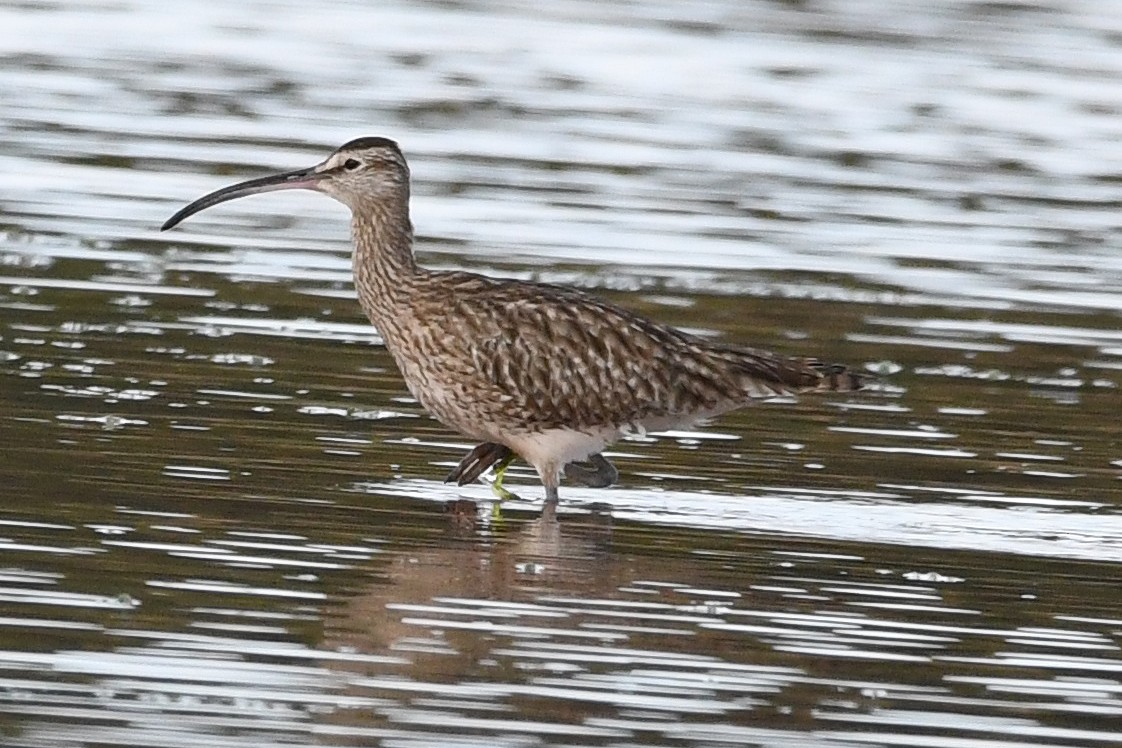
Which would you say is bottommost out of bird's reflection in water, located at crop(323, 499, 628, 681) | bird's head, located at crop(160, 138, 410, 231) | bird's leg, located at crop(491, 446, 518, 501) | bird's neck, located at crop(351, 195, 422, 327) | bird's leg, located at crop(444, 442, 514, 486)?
bird's reflection in water, located at crop(323, 499, 628, 681)

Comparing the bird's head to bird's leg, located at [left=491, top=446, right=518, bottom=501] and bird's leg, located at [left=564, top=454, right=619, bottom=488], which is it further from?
bird's leg, located at [left=564, top=454, right=619, bottom=488]

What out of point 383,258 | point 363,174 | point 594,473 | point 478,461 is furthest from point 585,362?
point 363,174

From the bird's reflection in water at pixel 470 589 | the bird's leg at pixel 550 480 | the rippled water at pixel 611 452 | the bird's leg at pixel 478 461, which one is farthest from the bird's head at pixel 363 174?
the bird's reflection in water at pixel 470 589

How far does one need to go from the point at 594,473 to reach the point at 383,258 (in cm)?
135

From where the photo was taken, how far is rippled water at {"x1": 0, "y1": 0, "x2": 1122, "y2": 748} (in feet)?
30.8

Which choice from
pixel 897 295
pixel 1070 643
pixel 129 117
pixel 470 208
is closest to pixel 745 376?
pixel 1070 643

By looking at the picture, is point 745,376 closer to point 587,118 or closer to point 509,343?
point 509,343

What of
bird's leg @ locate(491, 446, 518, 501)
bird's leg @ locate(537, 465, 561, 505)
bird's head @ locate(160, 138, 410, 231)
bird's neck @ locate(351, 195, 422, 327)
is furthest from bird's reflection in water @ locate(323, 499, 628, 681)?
bird's head @ locate(160, 138, 410, 231)

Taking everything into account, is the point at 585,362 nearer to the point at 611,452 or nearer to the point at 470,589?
the point at 611,452

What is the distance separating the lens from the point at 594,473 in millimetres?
13109

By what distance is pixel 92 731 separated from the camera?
8570 mm

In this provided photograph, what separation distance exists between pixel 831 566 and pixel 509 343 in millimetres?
2170

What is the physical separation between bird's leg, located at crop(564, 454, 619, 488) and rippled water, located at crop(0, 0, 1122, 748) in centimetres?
10

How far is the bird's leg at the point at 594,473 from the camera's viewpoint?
513 inches
